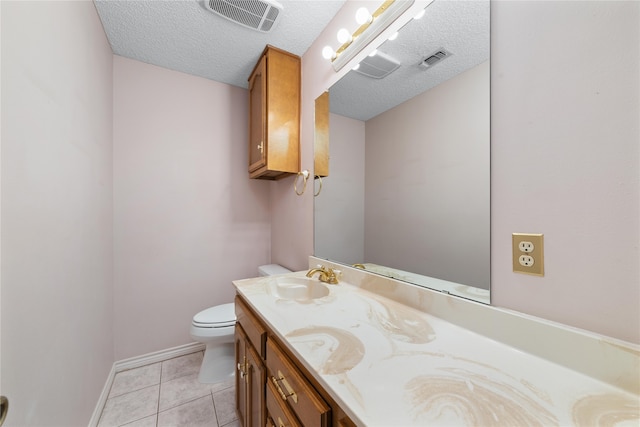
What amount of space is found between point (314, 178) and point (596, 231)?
131 cm

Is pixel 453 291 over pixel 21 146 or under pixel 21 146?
under

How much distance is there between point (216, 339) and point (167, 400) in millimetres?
442

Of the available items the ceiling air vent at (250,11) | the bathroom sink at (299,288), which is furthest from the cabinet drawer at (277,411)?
the ceiling air vent at (250,11)

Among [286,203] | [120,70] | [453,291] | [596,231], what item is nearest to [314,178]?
[286,203]

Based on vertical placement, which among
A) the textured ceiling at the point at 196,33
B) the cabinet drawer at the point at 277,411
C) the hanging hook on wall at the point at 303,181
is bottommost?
the cabinet drawer at the point at 277,411

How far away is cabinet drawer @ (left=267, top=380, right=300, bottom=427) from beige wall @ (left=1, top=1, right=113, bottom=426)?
703mm

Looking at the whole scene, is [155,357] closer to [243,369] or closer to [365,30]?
[243,369]

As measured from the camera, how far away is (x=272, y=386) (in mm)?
792

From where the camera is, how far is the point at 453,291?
0.83 m

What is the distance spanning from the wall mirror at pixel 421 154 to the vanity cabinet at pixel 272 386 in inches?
22.6

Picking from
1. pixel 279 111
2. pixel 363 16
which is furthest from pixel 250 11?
pixel 363 16

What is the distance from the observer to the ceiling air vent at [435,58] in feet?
2.96

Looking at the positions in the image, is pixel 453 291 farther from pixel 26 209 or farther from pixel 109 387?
pixel 109 387

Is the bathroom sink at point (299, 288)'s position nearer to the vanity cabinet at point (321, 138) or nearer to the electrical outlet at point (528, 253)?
the vanity cabinet at point (321, 138)
